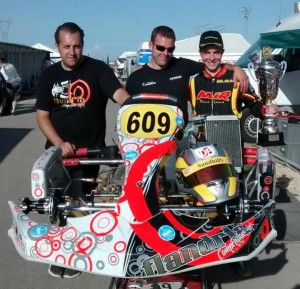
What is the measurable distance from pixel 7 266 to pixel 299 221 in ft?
10.8

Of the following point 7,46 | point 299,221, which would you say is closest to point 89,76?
point 299,221

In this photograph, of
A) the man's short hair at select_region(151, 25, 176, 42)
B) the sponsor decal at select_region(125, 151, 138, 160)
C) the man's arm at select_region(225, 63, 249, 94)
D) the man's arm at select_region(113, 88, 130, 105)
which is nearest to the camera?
the sponsor decal at select_region(125, 151, 138, 160)

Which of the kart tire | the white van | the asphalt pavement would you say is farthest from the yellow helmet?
the kart tire

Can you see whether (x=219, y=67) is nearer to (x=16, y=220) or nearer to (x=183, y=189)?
(x=183, y=189)

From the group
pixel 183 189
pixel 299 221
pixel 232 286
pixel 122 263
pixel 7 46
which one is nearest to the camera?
pixel 122 263

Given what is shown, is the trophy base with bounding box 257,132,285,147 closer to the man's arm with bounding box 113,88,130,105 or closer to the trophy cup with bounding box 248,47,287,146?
the trophy cup with bounding box 248,47,287,146

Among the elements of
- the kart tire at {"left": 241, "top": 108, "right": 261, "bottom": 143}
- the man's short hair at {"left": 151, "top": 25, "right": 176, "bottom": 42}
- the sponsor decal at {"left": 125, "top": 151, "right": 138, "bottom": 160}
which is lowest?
the kart tire at {"left": 241, "top": 108, "right": 261, "bottom": 143}

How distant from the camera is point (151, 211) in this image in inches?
129

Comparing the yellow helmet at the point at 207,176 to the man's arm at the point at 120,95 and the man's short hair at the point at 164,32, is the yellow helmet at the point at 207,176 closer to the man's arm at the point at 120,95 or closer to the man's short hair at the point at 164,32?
the man's arm at the point at 120,95

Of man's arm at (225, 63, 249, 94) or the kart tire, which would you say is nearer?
man's arm at (225, 63, 249, 94)

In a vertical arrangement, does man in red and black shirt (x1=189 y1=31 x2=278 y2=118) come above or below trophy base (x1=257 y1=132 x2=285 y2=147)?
above

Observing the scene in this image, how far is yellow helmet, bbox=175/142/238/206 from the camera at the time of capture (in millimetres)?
Result: 3488

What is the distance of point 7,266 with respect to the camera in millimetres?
4805

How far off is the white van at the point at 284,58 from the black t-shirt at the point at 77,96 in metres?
5.45
